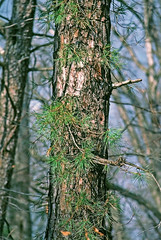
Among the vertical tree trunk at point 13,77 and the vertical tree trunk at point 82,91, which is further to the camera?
the vertical tree trunk at point 13,77

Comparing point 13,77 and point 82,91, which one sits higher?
point 13,77

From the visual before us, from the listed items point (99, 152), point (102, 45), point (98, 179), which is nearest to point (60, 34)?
point (102, 45)

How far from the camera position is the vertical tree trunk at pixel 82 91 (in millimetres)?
1949

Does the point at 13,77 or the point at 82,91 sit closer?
the point at 82,91

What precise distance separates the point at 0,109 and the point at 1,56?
2.16 ft

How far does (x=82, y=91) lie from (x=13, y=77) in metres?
2.10

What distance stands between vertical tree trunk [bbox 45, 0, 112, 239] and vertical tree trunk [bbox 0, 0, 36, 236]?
1.79 m

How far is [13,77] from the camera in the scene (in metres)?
3.99

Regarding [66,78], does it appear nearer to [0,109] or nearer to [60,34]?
[60,34]

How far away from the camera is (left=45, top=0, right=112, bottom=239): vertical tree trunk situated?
195cm

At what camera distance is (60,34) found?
7.16 feet

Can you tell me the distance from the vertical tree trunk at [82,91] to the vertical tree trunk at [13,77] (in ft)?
5.86

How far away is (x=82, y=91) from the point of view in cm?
205

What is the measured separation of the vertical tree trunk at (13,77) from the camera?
12.6ft
